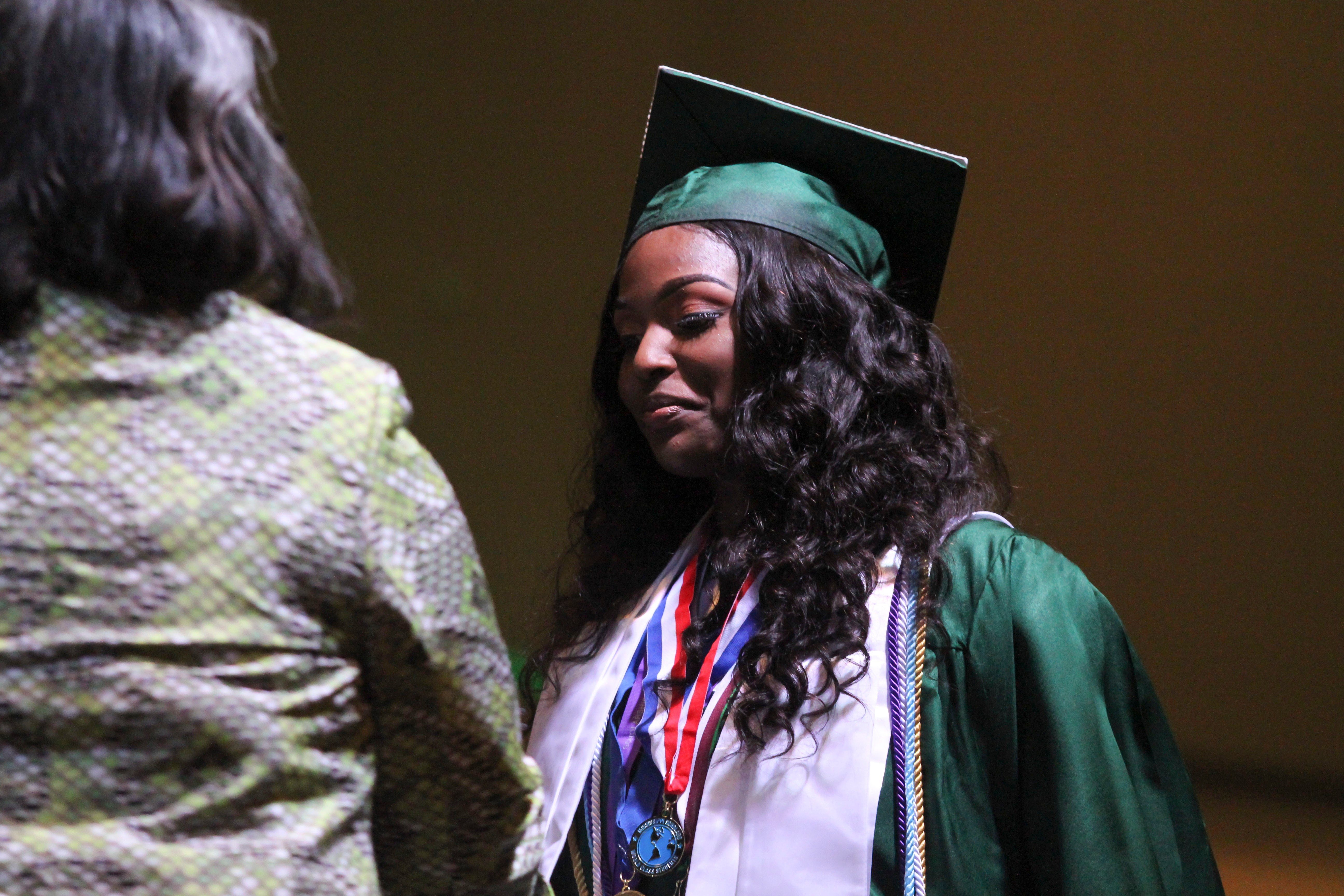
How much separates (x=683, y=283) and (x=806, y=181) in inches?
10.3

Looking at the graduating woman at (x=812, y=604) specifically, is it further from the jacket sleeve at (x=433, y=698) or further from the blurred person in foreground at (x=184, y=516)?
the blurred person in foreground at (x=184, y=516)

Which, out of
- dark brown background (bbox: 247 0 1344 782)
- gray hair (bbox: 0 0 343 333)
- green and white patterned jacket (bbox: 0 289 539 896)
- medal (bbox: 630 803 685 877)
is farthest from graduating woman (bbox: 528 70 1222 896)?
dark brown background (bbox: 247 0 1344 782)

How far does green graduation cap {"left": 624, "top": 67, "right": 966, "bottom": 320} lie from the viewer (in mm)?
1734

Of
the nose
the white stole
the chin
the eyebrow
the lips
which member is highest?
the eyebrow

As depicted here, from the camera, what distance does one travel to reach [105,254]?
2.29 ft

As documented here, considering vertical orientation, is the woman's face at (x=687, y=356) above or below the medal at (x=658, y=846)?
above

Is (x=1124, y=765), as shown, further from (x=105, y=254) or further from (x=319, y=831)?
(x=105, y=254)

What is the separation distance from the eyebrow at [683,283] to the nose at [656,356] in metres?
0.05

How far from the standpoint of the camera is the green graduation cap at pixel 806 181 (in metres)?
1.73

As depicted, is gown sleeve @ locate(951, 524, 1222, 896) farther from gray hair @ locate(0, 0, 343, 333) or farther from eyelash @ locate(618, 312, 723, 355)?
gray hair @ locate(0, 0, 343, 333)

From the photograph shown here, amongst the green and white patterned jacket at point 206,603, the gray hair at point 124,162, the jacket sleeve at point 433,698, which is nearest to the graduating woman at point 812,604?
the jacket sleeve at point 433,698

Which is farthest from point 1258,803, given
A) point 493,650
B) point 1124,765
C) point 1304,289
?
point 493,650

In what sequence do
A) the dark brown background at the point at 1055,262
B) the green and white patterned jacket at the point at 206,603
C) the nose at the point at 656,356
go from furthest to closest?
the dark brown background at the point at 1055,262
the nose at the point at 656,356
the green and white patterned jacket at the point at 206,603

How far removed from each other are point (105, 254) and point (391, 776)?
1.19ft
